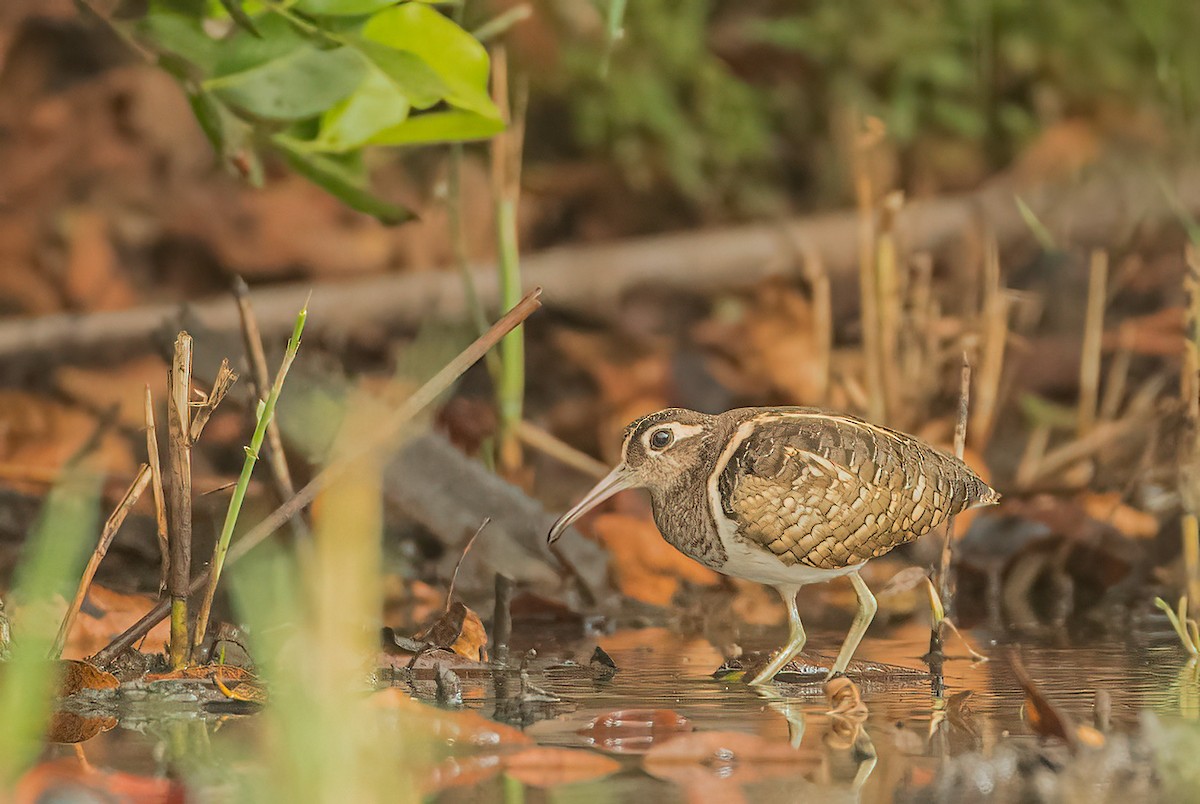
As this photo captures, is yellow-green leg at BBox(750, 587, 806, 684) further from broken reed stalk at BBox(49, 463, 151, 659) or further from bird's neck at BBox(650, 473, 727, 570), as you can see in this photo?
broken reed stalk at BBox(49, 463, 151, 659)

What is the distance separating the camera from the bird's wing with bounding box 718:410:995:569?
3.57 meters

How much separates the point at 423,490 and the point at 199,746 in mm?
2051

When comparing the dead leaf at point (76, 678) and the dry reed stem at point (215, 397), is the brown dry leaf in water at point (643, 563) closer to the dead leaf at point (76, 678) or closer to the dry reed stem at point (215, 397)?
the dry reed stem at point (215, 397)

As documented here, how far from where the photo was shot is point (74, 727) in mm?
2811

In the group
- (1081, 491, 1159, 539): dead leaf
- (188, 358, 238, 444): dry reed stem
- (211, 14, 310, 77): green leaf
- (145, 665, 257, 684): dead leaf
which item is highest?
(211, 14, 310, 77): green leaf

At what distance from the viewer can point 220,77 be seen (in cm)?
390

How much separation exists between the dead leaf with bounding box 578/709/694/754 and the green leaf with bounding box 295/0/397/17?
1.76 meters

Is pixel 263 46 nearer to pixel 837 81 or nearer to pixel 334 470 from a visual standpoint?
pixel 334 470

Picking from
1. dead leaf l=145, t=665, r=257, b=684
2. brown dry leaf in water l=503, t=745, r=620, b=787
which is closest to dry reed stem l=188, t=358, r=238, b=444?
dead leaf l=145, t=665, r=257, b=684

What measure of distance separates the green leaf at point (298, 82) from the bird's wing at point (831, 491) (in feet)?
4.13

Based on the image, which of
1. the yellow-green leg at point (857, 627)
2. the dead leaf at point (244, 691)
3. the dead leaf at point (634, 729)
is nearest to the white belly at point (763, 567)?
the yellow-green leg at point (857, 627)

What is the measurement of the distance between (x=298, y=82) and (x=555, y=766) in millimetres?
1980

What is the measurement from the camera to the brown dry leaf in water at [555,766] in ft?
8.04

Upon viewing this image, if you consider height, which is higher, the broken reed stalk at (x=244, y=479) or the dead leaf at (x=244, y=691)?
the broken reed stalk at (x=244, y=479)
